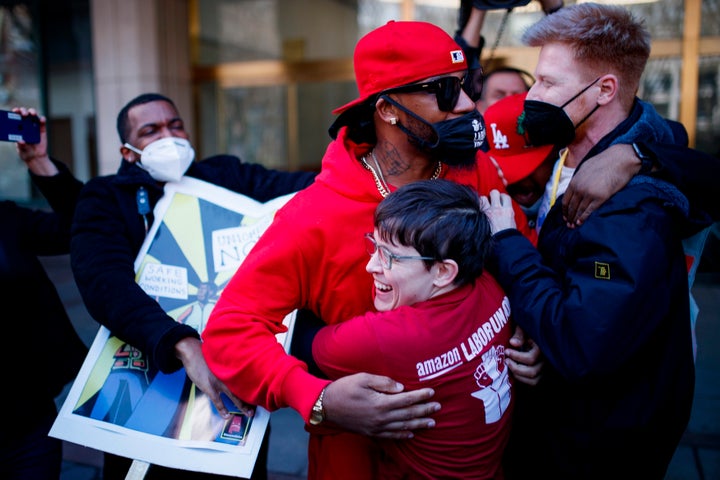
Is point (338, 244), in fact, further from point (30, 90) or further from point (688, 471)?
point (30, 90)

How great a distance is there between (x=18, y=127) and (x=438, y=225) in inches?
74.3

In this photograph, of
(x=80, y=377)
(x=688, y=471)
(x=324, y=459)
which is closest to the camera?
(x=324, y=459)

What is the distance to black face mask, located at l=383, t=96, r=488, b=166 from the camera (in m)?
1.80

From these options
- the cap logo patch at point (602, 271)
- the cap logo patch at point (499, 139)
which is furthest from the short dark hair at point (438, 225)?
the cap logo patch at point (499, 139)

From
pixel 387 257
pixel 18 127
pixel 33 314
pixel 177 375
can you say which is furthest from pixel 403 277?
pixel 18 127

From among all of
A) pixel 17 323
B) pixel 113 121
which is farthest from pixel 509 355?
pixel 113 121

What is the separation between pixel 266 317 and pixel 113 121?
6970 mm

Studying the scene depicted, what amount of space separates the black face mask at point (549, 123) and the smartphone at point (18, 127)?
6.56ft

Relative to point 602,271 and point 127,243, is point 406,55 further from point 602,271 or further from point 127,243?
point 127,243

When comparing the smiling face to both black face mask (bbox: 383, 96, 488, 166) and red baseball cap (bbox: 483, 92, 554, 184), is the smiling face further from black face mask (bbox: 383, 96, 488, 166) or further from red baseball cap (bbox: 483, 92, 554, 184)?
red baseball cap (bbox: 483, 92, 554, 184)

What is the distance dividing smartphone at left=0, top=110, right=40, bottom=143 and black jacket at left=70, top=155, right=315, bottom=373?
0.35 meters

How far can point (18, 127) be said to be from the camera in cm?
246

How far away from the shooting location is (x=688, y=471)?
11.3ft

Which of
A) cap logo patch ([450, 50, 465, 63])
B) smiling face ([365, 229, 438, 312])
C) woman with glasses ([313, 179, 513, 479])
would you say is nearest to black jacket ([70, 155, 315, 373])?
woman with glasses ([313, 179, 513, 479])
